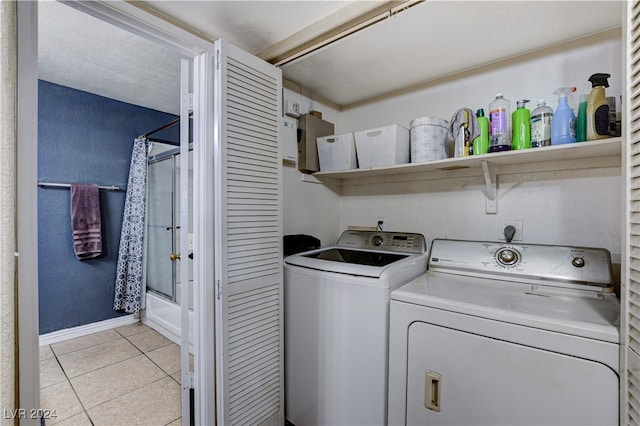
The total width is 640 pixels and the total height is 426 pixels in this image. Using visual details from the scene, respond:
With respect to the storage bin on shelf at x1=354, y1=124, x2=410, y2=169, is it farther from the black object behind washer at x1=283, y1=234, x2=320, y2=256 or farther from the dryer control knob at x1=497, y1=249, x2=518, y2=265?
the dryer control knob at x1=497, y1=249, x2=518, y2=265

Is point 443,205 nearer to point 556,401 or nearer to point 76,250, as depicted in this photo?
point 556,401

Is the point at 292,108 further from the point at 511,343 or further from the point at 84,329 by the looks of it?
the point at 84,329

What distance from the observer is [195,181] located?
55.1 inches

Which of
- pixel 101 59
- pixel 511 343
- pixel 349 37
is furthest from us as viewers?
pixel 101 59

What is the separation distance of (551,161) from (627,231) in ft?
2.84

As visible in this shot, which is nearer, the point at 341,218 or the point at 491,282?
the point at 491,282

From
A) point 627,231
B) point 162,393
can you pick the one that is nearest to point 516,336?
point 627,231

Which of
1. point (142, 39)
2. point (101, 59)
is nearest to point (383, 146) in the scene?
point (142, 39)

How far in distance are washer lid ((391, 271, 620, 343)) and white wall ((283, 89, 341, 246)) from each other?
0.91 meters

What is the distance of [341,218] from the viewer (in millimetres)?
2438

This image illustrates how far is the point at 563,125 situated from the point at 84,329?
400 centimetres

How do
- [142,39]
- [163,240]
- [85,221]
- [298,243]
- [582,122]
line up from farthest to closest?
1. [163,240]
2. [85,221]
3. [298,243]
4. [142,39]
5. [582,122]

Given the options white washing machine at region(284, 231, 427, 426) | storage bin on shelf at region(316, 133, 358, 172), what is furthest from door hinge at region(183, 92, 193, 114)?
white washing machine at region(284, 231, 427, 426)

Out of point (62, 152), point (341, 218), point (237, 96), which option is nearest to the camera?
point (237, 96)
